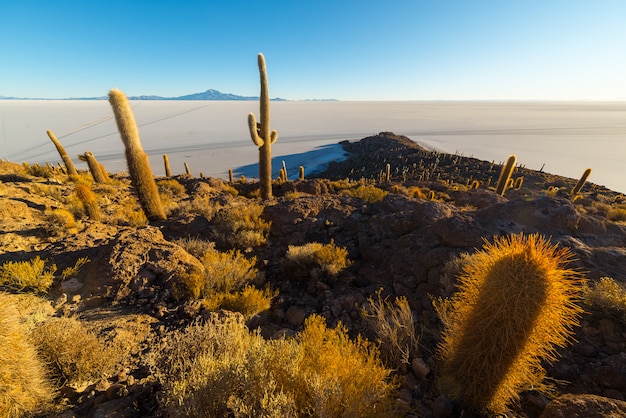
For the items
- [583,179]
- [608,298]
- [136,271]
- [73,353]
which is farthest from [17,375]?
[583,179]

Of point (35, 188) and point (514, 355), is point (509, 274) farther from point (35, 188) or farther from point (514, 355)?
point (35, 188)

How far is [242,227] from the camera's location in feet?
21.1

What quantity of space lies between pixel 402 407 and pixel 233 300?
2.45 meters

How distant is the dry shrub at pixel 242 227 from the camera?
5.94m

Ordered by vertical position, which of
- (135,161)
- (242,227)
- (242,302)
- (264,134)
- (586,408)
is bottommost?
(242,227)

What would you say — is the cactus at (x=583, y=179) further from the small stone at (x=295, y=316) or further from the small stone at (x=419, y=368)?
the small stone at (x=295, y=316)

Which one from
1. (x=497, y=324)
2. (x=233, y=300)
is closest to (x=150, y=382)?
(x=233, y=300)

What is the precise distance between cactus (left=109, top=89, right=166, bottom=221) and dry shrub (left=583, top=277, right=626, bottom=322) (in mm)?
8763

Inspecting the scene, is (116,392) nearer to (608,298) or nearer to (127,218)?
(608,298)

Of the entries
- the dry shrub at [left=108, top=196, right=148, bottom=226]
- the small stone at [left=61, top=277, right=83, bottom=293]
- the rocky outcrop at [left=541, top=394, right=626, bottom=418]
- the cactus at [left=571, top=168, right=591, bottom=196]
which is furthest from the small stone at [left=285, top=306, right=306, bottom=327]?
the cactus at [left=571, top=168, right=591, bottom=196]

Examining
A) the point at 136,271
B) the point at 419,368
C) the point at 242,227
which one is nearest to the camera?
the point at 419,368

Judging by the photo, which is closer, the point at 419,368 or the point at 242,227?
the point at 419,368

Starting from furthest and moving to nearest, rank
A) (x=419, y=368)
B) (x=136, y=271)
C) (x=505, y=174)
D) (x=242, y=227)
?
(x=505, y=174) < (x=242, y=227) < (x=136, y=271) < (x=419, y=368)

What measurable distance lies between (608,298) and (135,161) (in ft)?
31.4
